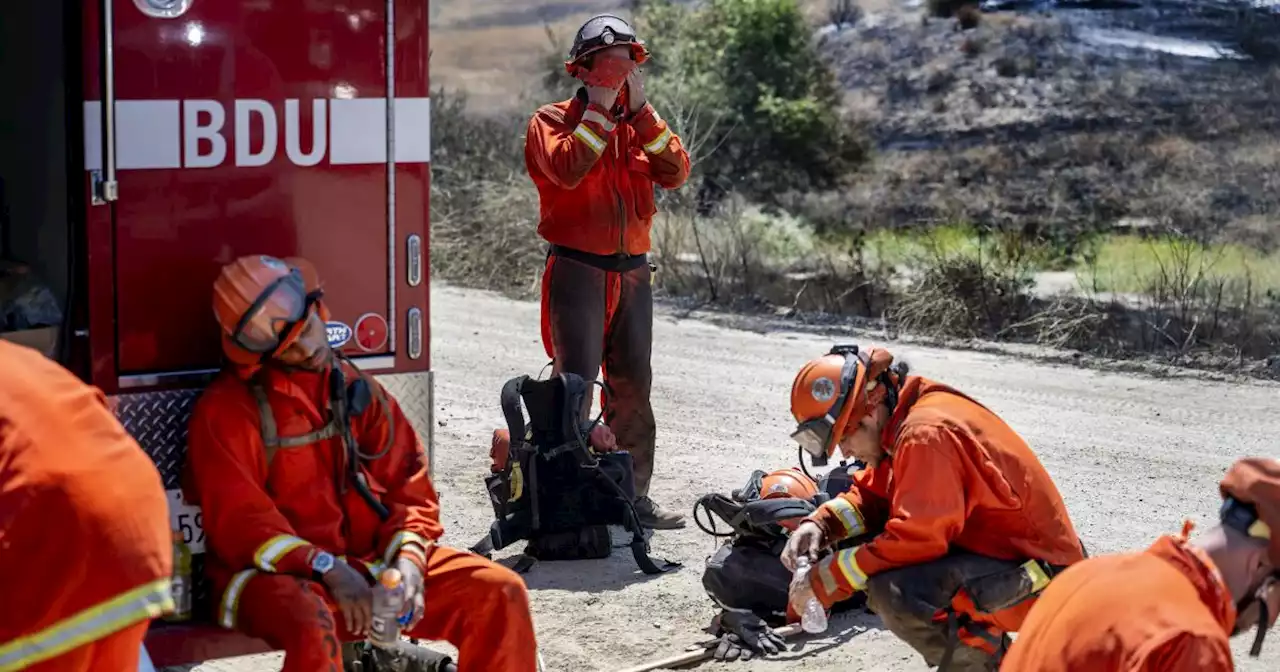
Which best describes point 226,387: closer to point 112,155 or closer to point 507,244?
point 112,155

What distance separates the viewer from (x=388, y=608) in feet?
16.0

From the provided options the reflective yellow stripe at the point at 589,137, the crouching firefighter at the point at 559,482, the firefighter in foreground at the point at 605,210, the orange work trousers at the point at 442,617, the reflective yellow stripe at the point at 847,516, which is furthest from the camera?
the firefighter in foreground at the point at 605,210

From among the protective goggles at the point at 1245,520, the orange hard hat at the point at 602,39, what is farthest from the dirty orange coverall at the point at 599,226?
the protective goggles at the point at 1245,520

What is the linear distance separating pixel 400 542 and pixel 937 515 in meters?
1.59

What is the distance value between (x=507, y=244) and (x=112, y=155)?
1031 centimetres

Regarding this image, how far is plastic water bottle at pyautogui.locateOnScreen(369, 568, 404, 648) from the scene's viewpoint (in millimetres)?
4871

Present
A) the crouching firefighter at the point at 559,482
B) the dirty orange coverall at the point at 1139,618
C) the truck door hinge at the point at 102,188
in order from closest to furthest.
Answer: the dirty orange coverall at the point at 1139,618 < the truck door hinge at the point at 102,188 < the crouching firefighter at the point at 559,482

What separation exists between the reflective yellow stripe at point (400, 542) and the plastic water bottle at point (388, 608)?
0.30 ft

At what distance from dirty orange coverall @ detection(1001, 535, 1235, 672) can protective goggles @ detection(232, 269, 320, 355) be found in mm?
2504

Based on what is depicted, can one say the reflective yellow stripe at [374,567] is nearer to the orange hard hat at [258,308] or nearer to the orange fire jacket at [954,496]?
the orange hard hat at [258,308]

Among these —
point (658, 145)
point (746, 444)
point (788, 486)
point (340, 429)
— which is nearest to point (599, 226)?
point (658, 145)

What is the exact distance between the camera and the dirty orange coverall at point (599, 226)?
755cm

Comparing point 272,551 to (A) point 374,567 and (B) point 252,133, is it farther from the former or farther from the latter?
(B) point 252,133

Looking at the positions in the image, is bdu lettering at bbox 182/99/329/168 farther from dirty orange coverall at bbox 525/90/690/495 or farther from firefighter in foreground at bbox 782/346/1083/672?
dirty orange coverall at bbox 525/90/690/495
